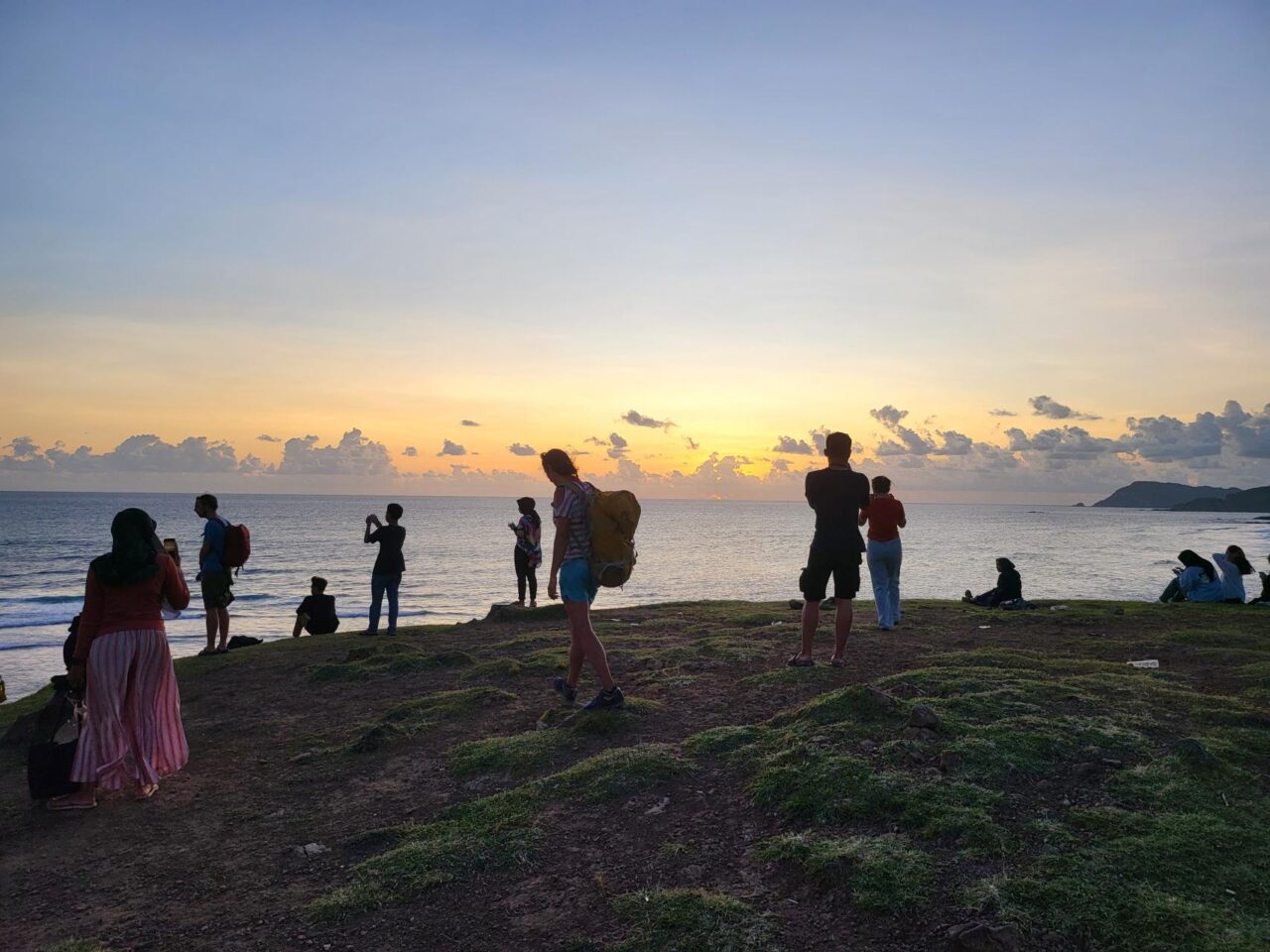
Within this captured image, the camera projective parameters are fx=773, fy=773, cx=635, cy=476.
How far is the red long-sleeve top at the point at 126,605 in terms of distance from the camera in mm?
6531

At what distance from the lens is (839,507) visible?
8.91 metres

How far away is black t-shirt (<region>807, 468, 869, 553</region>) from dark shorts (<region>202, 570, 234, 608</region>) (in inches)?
369

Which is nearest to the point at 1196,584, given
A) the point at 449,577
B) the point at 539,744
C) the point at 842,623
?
the point at 842,623

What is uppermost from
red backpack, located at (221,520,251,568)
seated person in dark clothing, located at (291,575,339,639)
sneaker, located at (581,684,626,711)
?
red backpack, located at (221,520,251,568)

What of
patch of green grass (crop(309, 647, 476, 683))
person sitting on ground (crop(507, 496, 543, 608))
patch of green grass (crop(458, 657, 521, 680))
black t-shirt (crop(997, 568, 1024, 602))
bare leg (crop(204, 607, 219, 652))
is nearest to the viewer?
patch of green grass (crop(458, 657, 521, 680))

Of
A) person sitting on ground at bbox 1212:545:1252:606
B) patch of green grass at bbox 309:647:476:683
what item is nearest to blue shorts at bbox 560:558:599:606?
patch of green grass at bbox 309:647:476:683

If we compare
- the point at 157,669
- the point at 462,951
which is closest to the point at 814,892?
the point at 462,951

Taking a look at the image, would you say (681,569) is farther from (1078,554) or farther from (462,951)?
(462,951)

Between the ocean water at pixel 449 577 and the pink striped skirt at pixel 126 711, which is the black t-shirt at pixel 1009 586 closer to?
the ocean water at pixel 449 577

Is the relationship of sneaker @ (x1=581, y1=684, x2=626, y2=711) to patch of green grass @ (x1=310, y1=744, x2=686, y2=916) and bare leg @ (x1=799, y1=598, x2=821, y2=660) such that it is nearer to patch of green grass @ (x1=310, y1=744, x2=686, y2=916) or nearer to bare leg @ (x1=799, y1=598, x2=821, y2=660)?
patch of green grass @ (x1=310, y1=744, x2=686, y2=916)

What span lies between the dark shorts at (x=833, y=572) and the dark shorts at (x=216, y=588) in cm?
918

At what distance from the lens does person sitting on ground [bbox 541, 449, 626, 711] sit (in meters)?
7.57

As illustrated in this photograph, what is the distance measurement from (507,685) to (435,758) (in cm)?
265

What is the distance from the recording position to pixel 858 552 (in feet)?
29.1
